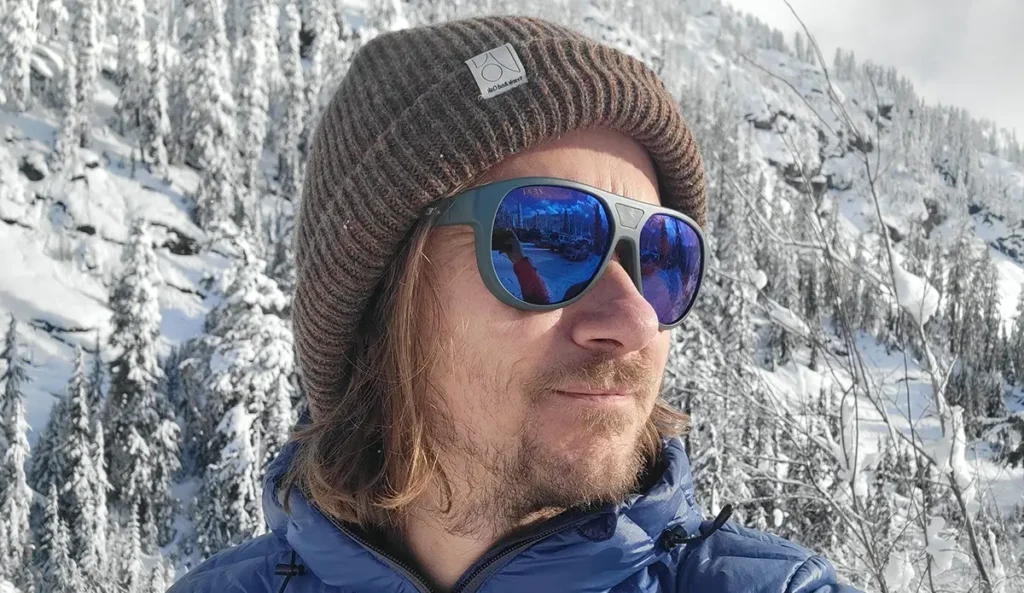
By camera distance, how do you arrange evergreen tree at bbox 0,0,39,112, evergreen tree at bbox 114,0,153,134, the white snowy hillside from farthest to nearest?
1. evergreen tree at bbox 114,0,153,134
2. evergreen tree at bbox 0,0,39,112
3. the white snowy hillside

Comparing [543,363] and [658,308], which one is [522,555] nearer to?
[543,363]

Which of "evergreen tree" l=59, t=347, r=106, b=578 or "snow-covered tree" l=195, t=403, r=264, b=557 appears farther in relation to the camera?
"evergreen tree" l=59, t=347, r=106, b=578

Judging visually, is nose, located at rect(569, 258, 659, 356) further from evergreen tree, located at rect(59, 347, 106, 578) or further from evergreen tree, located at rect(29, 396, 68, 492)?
evergreen tree, located at rect(29, 396, 68, 492)

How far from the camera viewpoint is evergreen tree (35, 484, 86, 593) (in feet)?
71.8

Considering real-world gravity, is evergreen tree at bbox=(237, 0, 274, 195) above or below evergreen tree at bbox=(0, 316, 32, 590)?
above

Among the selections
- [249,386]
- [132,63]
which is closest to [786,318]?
[249,386]

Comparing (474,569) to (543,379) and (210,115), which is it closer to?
(543,379)

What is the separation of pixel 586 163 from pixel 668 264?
14.8 inches

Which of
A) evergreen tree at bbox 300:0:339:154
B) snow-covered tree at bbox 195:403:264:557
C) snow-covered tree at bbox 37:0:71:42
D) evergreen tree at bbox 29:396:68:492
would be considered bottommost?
evergreen tree at bbox 29:396:68:492

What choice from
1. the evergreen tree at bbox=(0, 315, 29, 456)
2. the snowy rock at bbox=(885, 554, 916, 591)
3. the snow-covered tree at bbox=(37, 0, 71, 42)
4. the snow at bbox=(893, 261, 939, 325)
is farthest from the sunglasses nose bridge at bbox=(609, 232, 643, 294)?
the snow-covered tree at bbox=(37, 0, 71, 42)

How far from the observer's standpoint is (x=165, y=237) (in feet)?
136

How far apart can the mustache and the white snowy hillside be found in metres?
1.02

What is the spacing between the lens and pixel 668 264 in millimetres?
1833

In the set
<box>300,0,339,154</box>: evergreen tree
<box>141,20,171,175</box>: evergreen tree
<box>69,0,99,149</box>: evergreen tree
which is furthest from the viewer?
<box>300,0,339,154</box>: evergreen tree
